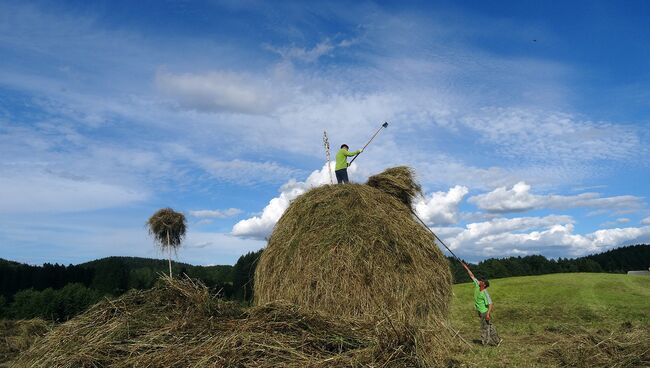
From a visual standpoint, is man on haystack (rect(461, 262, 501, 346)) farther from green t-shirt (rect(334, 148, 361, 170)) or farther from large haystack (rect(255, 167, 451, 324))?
green t-shirt (rect(334, 148, 361, 170))

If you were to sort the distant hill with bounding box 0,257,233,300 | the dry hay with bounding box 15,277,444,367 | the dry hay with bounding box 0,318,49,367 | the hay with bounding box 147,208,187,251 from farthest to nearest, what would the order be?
the distant hill with bounding box 0,257,233,300 → the hay with bounding box 147,208,187,251 → the dry hay with bounding box 0,318,49,367 → the dry hay with bounding box 15,277,444,367

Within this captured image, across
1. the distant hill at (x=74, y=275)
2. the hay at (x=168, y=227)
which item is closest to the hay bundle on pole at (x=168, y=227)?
the hay at (x=168, y=227)

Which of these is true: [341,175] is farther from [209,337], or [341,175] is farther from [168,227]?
[168,227]

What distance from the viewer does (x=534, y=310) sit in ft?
59.1

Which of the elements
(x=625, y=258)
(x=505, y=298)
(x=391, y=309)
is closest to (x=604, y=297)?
(x=505, y=298)

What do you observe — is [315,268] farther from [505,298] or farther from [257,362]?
[505,298]

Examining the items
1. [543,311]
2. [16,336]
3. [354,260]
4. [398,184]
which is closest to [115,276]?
[16,336]

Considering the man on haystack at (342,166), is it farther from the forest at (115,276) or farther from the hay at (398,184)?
the forest at (115,276)

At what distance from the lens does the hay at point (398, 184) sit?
37.9 feet

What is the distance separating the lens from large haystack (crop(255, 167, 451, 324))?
8906 mm

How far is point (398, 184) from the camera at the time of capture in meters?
11.5

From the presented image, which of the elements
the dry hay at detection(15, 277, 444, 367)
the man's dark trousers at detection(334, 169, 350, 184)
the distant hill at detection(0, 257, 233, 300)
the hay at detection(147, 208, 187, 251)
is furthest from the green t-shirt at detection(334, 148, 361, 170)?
the distant hill at detection(0, 257, 233, 300)

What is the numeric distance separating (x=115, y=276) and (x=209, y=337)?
36.1 meters

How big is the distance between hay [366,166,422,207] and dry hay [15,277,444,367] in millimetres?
5773
